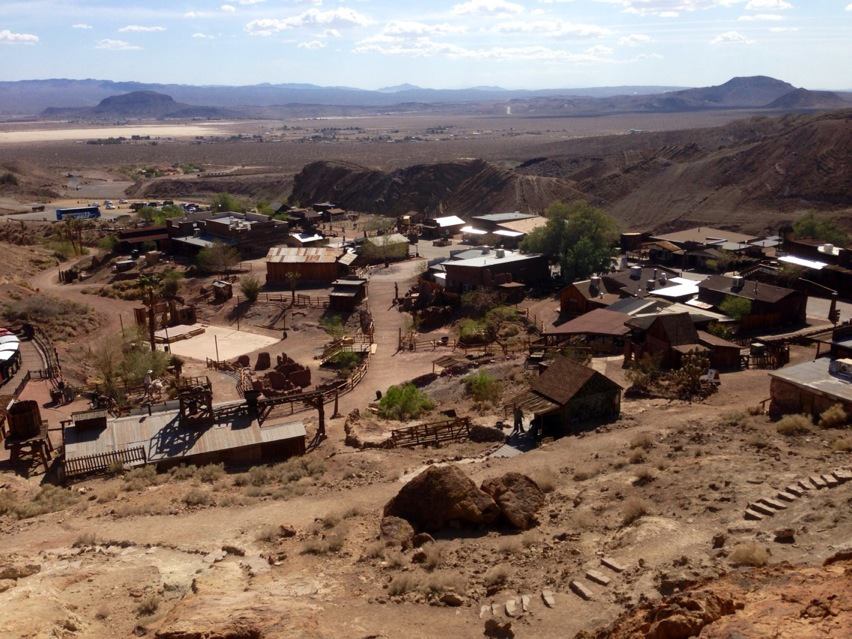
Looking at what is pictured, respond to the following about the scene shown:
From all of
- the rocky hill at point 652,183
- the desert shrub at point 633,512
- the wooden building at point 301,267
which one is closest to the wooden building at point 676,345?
the desert shrub at point 633,512

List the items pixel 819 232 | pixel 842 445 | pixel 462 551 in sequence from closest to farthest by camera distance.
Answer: pixel 462 551 → pixel 842 445 → pixel 819 232

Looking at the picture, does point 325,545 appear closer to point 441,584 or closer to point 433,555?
point 433,555

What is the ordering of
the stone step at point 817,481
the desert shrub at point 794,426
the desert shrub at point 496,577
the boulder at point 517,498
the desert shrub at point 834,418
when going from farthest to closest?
the desert shrub at point 834,418, the desert shrub at point 794,426, the boulder at point 517,498, the stone step at point 817,481, the desert shrub at point 496,577

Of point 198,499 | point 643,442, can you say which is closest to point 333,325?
point 198,499

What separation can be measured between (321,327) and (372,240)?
2181 cm

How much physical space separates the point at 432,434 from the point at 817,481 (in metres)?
13.4

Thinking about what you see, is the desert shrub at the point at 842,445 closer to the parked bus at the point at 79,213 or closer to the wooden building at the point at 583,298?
the wooden building at the point at 583,298

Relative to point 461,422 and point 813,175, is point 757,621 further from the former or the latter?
point 813,175

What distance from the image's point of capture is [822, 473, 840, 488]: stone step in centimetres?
1688

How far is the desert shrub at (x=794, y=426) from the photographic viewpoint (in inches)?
865

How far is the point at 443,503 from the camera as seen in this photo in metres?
17.8

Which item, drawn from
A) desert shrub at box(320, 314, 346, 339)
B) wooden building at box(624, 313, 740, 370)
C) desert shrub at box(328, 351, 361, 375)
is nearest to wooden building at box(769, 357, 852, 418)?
wooden building at box(624, 313, 740, 370)

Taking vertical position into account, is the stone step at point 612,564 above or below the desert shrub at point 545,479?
above

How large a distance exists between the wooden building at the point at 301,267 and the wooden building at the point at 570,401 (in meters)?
35.2
